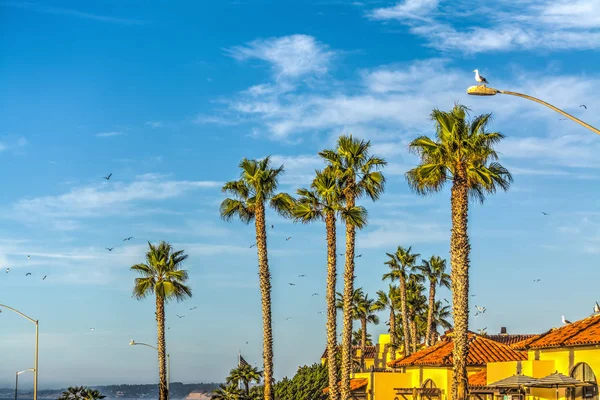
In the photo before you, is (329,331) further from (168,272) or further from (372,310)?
(372,310)

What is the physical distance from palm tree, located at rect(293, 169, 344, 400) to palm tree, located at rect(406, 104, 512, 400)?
10947mm

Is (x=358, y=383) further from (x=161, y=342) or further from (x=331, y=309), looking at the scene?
(x=161, y=342)

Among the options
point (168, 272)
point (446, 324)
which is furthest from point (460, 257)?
point (446, 324)

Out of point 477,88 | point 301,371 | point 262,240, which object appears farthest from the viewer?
point 301,371

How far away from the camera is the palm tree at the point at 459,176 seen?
113ft

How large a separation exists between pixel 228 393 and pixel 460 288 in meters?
31.4

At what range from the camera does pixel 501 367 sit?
38.6 meters

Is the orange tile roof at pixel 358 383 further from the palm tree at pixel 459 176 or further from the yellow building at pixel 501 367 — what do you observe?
the palm tree at pixel 459 176

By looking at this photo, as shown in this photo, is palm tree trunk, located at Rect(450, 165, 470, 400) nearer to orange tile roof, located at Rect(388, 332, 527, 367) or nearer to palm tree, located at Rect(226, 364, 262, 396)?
orange tile roof, located at Rect(388, 332, 527, 367)

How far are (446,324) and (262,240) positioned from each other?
144ft

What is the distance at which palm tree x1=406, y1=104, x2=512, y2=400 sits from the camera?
113ft

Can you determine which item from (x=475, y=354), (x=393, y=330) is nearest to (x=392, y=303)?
(x=393, y=330)

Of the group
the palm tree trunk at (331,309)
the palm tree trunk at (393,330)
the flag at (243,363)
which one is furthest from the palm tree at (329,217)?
the palm tree trunk at (393,330)

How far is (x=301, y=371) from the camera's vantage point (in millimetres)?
77000
